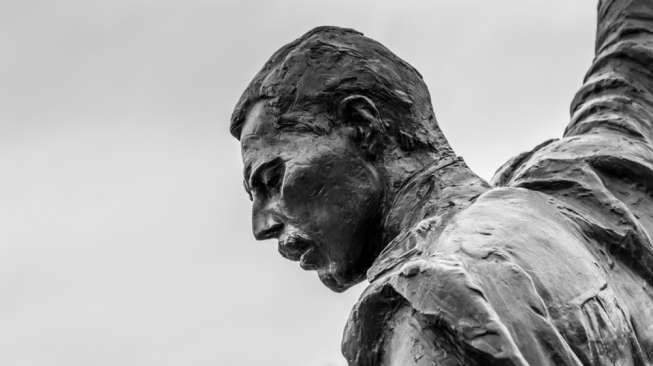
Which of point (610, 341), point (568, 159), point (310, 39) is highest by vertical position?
point (310, 39)

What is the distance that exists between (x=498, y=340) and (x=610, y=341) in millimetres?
607

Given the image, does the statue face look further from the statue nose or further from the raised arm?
the raised arm

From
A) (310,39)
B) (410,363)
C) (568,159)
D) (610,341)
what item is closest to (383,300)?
(410,363)

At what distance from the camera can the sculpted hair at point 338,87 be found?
7914 millimetres

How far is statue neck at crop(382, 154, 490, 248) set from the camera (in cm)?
770

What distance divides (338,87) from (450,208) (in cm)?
67

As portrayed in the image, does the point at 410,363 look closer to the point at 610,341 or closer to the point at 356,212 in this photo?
the point at 610,341

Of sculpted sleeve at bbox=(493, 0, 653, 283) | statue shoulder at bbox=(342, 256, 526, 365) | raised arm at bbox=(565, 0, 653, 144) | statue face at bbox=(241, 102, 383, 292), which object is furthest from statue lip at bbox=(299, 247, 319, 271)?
raised arm at bbox=(565, 0, 653, 144)

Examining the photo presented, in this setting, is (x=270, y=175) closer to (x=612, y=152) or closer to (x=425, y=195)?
(x=425, y=195)

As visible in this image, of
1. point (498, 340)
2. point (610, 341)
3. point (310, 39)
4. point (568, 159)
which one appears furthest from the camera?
point (310, 39)

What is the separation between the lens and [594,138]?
7.79 meters

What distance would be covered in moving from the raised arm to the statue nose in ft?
3.82

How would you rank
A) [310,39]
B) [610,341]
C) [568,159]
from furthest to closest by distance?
[310,39] → [568,159] → [610,341]

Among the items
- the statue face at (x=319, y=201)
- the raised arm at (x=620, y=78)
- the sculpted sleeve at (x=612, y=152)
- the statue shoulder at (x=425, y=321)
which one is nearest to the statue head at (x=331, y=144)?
the statue face at (x=319, y=201)
